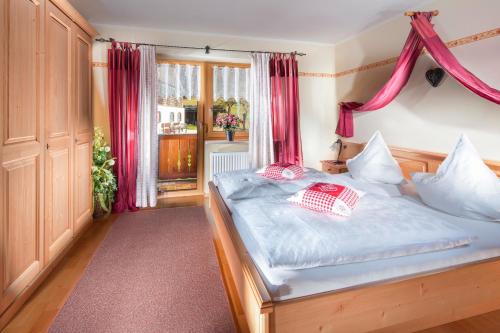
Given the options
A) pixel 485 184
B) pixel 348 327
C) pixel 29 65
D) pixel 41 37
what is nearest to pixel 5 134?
pixel 29 65

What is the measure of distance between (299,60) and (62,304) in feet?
14.2

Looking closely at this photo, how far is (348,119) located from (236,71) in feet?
6.21

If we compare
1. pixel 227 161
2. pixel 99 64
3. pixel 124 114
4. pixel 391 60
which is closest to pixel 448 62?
pixel 391 60

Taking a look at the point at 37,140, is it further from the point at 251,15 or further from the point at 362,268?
the point at 251,15

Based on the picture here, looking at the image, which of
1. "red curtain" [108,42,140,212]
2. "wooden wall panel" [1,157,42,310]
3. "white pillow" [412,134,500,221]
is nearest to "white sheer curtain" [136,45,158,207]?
"red curtain" [108,42,140,212]

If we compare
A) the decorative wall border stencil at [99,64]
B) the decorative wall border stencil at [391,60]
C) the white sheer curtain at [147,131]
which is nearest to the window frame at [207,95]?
the white sheer curtain at [147,131]

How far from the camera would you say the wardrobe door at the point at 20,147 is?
5.71ft

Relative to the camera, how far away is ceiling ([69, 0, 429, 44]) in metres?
3.19

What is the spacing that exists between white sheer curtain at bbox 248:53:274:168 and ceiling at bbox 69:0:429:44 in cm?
46

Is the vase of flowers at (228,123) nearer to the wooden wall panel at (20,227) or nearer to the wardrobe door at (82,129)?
the wardrobe door at (82,129)

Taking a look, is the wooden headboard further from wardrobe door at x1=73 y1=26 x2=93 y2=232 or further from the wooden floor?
wardrobe door at x1=73 y1=26 x2=93 y2=232

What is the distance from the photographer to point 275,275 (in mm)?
1395

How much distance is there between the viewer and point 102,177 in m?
3.68

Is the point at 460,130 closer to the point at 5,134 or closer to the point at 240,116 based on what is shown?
the point at 240,116
